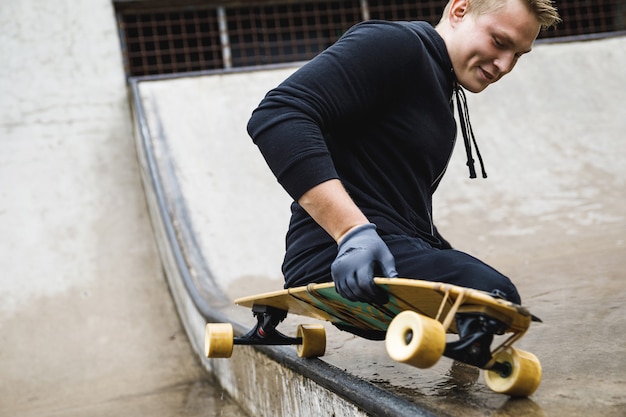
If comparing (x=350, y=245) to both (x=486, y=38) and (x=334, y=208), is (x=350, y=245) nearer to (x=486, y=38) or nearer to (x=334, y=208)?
(x=334, y=208)

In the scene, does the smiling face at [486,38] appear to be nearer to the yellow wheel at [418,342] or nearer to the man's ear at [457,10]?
the man's ear at [457,10]

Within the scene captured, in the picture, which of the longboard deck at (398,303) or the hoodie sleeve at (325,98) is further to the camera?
the hoodie sleeve at (325,98)

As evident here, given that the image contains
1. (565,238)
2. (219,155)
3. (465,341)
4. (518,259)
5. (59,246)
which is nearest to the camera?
(465,341)

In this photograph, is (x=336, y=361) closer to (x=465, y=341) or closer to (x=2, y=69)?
(x=465, y=341)

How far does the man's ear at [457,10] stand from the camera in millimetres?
1676

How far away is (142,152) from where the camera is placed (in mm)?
5176

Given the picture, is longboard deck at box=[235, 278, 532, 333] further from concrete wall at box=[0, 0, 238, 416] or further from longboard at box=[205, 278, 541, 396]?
concrete wall at box=[0, 0, 238, 416]

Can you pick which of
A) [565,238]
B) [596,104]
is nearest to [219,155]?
[565,238]

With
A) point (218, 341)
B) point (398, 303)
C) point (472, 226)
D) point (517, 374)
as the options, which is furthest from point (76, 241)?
point (517, 374)

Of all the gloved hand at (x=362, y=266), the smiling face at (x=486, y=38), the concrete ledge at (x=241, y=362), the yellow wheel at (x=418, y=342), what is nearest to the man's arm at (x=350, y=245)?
the gloved hand at (x=362, y=266)

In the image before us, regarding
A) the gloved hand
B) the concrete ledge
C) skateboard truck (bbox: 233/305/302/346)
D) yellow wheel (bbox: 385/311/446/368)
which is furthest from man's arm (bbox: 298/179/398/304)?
skateboard truck (bbox: 233/305/302/346)

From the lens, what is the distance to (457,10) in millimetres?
1695

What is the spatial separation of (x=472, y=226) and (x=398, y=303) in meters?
3.28

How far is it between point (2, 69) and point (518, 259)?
4.42m
